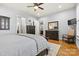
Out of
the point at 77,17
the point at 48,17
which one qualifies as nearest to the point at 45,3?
the point at 48,17

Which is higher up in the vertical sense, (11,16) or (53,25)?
(11,16)

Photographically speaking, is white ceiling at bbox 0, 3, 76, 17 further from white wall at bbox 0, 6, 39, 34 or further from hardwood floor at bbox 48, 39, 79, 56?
hardwood floor at bbox 48, 39, 79, 56

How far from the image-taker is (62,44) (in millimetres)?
1365

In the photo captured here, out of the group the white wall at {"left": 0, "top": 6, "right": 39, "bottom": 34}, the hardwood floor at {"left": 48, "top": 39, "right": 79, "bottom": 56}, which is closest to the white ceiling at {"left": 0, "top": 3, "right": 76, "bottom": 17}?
the white wall at {"left": 0, "top": 6, "right": 39, "bottom": 34}

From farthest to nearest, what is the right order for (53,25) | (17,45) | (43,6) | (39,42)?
(39,42)
(53,25)
(43,6)
(17,45)

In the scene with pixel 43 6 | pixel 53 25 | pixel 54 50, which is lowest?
pixel 54 50

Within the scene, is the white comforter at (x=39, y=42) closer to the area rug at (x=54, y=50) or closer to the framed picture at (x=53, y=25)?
the area rug at (x=54, y=50)

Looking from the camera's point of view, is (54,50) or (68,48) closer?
(68,48)

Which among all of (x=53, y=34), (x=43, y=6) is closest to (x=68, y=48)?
(x=53, y=34)

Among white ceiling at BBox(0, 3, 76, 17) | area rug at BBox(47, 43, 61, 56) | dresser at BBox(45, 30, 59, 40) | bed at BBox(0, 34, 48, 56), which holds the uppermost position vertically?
white ceiling at BBox(0, 3, 76, 17)

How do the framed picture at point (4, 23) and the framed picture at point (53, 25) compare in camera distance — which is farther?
the framed picture at point (53, 25)

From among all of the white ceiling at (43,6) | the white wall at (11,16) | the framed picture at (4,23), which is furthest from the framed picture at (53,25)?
the framed picture at (4,23)

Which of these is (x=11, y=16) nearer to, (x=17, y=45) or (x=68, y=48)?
(x=17, y=45)

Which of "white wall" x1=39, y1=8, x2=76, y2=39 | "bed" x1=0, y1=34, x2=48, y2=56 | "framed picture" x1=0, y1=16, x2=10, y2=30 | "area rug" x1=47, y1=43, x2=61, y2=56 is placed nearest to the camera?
"bed" x1=0, y1=34, x2=48, y2=56
